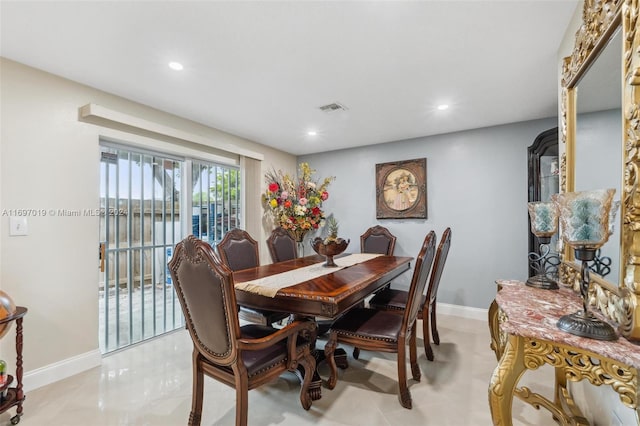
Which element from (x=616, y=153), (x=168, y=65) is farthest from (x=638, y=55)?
(x=168, y=65)

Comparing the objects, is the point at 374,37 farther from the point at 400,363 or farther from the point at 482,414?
the point at 482,414

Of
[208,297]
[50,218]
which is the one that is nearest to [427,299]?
[208,297]

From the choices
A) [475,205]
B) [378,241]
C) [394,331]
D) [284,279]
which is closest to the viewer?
[394,331]

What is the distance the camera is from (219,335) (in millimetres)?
1426

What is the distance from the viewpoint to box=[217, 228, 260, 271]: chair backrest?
9.45 ft

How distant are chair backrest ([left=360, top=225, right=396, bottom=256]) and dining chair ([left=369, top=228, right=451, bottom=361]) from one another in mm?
895

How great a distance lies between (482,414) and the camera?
71.0 inches

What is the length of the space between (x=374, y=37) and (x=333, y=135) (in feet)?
6.99

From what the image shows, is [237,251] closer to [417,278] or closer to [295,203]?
[295,203]

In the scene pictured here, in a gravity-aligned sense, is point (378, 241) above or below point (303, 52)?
below

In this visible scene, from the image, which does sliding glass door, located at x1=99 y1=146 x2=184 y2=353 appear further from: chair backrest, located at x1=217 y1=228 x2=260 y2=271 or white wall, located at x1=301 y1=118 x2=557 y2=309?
white wall, located at x1=301 y1=118 x2=557 y2=309

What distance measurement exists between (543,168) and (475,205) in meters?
0.90

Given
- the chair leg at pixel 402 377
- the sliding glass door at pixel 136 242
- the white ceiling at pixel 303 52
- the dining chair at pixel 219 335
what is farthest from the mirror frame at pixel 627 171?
the sliding glass door at pixel 136 242

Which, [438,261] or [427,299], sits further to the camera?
[427,299]
